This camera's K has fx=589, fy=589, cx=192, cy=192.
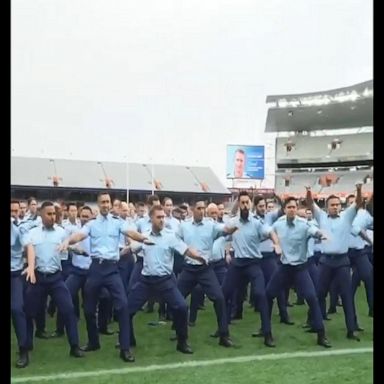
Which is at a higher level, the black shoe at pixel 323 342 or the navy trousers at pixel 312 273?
the navy trousers at pixel 312 273

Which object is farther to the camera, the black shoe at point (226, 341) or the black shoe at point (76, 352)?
the black shoe at point (226, 341)

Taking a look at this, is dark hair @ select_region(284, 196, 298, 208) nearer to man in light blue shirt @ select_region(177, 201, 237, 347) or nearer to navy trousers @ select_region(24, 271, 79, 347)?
man in light blue shirt @ select_region(177, 201, 237, 347)

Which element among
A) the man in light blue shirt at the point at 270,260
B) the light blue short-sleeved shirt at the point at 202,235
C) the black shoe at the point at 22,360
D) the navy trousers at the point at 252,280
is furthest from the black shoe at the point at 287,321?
the black shoe at the point at 22,360

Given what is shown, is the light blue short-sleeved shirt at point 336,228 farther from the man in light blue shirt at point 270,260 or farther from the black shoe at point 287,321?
the black shoe at point 287,321

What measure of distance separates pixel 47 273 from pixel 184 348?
0.76m

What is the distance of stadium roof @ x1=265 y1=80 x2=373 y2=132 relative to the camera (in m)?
2.98

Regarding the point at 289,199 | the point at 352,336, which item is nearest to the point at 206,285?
the point at 289,199

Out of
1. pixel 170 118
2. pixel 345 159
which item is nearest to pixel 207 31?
pixel 170 118

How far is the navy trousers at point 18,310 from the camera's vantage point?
2.68m

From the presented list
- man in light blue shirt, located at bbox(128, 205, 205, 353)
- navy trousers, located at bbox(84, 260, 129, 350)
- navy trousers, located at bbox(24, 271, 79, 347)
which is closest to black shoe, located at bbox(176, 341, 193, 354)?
man in light blue shirt, located at bbox(128, 205, 205, 353)

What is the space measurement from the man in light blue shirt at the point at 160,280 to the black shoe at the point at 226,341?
0.57ft

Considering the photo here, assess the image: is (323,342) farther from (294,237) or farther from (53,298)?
(53,298)

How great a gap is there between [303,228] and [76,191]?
1203mm

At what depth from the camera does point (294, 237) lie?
10.3 feet
